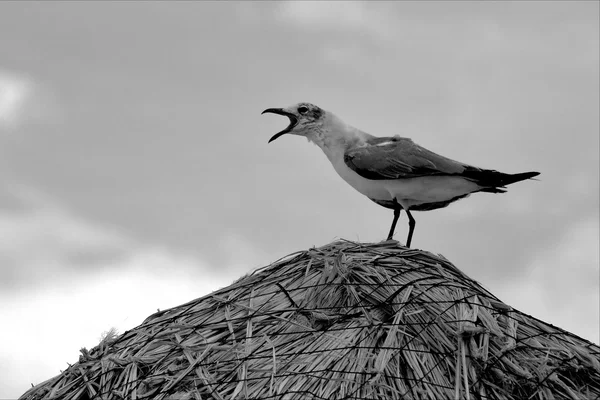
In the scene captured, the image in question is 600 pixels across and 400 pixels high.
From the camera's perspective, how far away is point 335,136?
854 centimetres

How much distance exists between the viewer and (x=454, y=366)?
5125mm

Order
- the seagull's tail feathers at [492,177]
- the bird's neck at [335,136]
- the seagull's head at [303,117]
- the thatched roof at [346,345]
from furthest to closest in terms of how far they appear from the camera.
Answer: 1. the seagull's head at [303,117]
2. the bird's neck at [335,136]
3. the seagull's tail feathers at [492,177]
4. the thatched roof at [346,345]

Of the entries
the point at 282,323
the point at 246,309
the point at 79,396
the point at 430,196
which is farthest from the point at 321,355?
the point at 430,196

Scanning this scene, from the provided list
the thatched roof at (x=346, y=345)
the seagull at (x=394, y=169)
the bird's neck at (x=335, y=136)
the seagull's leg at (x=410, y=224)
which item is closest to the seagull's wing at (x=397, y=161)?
the seagull at (x=394, y=169)

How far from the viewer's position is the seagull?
25.8ft

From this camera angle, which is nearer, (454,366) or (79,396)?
(454,366)

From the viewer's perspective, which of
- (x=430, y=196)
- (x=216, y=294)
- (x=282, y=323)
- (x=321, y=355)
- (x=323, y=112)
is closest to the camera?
(x=321, y=355)

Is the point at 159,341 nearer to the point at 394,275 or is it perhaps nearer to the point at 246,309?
the point at 246,309

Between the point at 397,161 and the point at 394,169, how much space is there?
10cm

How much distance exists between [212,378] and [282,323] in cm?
60

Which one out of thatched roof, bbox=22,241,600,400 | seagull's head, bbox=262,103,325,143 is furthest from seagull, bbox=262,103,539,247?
thatched roof, bbox=22,241,600,400

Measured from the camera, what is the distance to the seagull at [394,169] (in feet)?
25.8

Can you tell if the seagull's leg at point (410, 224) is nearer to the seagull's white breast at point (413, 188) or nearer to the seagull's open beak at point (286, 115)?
the seagull's white breast at point (413, 188)

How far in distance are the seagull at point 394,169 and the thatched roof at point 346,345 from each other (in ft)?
6.26
